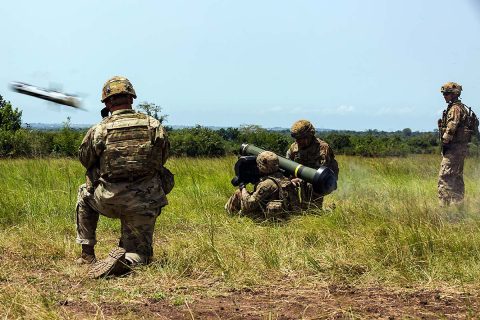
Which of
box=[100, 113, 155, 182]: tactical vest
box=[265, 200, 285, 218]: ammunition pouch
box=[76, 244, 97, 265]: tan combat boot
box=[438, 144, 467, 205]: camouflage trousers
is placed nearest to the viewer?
box=[100, 113, 155, 182]: tactical vest

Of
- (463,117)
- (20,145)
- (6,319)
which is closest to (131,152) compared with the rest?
(6,319)

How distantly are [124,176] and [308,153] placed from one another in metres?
3.42

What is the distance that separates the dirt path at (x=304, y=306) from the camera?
3469 mm

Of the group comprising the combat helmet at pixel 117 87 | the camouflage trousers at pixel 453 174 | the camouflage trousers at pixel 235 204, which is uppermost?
A: the combat helmet at pixel 117 87

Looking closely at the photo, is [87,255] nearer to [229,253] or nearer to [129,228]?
[129,228]

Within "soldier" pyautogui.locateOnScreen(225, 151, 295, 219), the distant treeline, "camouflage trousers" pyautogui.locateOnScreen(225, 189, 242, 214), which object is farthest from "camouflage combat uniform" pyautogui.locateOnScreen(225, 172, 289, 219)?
the distant treeline

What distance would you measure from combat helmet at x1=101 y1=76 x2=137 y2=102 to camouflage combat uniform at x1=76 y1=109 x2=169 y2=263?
6.4 inches

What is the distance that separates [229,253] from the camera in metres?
4.90

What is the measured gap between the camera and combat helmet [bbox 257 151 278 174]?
22.7 ft

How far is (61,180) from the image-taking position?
28.8 feet

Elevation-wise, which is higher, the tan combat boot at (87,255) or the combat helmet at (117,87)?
the combat helmet at (117,87)

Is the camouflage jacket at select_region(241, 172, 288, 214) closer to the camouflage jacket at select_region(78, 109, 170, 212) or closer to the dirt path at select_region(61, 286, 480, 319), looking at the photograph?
the camouflage jacket at select_region(78, 109, 170, 212)

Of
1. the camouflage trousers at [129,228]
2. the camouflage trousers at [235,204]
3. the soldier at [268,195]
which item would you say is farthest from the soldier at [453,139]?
the camouflage trousers at [129,228]

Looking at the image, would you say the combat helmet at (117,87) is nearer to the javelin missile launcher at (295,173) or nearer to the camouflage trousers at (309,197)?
the javelin missile launcher at (295,173)
